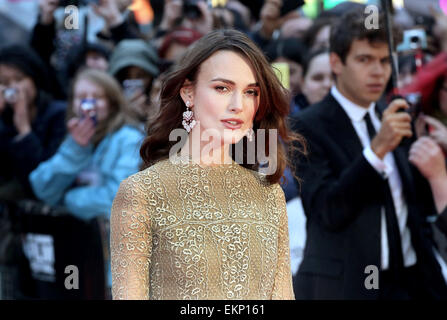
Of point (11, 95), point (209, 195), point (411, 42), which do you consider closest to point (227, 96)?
point (209, 195)

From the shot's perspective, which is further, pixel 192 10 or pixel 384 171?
pixel 192 10

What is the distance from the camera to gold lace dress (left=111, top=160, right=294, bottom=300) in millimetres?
2479

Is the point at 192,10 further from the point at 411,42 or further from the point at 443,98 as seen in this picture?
the point at 443,98

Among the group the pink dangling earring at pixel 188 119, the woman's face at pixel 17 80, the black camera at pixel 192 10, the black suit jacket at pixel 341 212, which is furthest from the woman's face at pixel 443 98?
the woman's face at pixel 17 80

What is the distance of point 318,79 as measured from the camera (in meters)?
5.05

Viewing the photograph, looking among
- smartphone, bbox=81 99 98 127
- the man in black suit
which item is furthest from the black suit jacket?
smartphone, bbox=81 99 98 127

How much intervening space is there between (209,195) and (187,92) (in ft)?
1.29

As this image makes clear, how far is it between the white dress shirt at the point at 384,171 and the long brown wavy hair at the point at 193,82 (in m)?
0.93

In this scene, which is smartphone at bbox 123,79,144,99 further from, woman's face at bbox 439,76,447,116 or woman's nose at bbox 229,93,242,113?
woman's nose at bbox 229,93,242,113

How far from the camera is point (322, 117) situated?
13.0 ft

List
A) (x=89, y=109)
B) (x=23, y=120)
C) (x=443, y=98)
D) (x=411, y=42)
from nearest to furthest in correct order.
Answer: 1. (x=411, y=42)
2. (x=443, y=98)
3. (x=89, y=109)
4. (x=23, y=120)

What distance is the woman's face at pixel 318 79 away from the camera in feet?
16.5
